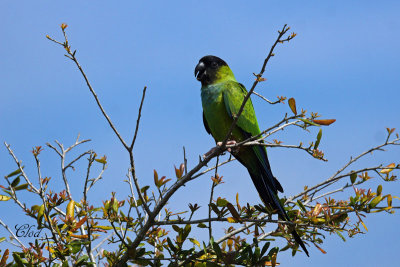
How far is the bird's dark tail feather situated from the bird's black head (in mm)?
1333

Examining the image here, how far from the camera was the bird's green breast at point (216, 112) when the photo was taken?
4.25 metres

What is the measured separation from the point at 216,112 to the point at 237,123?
0.28 meters

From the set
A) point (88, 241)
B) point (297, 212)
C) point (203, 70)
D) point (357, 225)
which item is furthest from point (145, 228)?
point (203, 70)

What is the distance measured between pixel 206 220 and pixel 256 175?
1.43 m

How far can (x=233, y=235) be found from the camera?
3238 millimetres

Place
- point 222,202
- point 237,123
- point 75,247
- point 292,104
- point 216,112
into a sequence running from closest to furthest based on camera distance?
point 292,104 < point 75,247 < point 222,202 < point 237,123 < point 216,112

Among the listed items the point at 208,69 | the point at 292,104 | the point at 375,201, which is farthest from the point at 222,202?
the point at 208,69

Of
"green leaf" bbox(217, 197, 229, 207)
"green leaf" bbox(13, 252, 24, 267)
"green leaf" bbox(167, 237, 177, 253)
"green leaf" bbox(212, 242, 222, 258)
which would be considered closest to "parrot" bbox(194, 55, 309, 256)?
"green leaf" bbox(217, 197, 229, 207)

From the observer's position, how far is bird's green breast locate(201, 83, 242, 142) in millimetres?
4250

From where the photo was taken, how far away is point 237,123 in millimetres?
4176

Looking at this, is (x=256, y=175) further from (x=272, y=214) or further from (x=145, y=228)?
(x=145, y=228)

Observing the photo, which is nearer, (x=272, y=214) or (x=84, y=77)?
(x=84, y=77)

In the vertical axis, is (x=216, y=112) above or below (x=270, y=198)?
above

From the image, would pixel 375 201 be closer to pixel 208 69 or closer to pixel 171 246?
pixel 171 246
